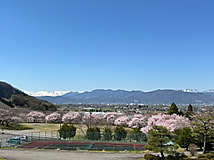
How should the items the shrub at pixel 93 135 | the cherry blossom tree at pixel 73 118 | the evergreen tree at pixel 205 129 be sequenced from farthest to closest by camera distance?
1. the cherry blossom tree at pixel 73 118
2. the shrub at pixel 93 135
3. the evergreen tree at pixel 205 129

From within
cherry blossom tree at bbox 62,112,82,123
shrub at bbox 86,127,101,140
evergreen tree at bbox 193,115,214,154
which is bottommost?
shrub at bbox 86,127,101,140

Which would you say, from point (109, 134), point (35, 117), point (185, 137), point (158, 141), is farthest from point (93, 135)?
point (35, 117)

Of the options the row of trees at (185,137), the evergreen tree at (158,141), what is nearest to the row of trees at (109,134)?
the row of trees at (185,137)

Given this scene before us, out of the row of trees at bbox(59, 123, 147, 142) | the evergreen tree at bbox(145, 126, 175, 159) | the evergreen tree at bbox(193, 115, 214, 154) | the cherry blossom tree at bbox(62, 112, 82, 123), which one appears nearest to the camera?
the evergreen tree at bbox(145, 126, 175, 159)

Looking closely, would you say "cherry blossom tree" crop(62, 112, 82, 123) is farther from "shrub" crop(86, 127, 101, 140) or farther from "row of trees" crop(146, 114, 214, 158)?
"row of trees" crop(146, 114, 214, 158)

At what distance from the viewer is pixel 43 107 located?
9788cm

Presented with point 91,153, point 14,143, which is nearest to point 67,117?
point 14,143

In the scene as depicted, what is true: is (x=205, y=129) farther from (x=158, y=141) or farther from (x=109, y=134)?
(x=109, y=134)

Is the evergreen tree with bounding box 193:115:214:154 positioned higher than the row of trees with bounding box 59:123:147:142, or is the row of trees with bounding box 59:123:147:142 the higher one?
the evergreen tree with bounding box 193:115:214:154

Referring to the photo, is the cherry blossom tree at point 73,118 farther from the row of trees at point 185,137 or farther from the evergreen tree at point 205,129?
the evergreen tree at point 205,129

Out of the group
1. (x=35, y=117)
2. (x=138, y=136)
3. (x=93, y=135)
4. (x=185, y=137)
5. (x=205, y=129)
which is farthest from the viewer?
(x=35, y=117)

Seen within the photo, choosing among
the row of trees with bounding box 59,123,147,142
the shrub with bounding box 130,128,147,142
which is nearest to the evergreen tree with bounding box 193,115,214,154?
the shrub with bounding box 130,128,147,142

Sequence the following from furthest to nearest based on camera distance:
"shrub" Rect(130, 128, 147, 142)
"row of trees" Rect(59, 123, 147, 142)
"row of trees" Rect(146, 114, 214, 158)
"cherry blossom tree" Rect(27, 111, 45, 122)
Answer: "cherry blossom tree" Rect(27, 111, 45, 122) < "row of trees" Rect(59, 123, 147, 142) < "shrub" Rect(130, 128, 147, 142) < "row of trees" Rect(146, 114, 214, 158)

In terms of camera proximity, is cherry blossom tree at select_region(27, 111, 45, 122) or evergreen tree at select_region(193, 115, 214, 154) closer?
evergreen tree at select_region(193, 115, 214, 154)
